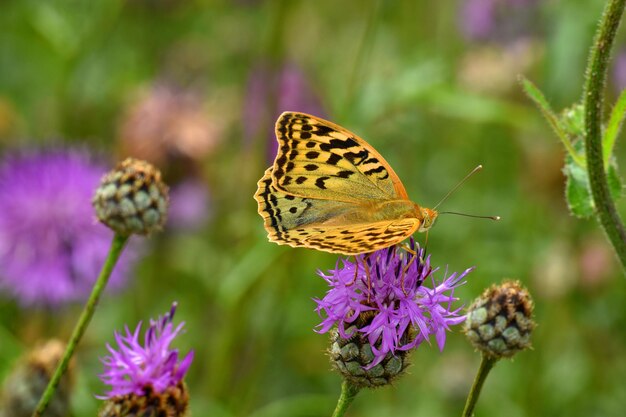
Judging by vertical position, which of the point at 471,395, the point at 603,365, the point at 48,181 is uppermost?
the point at 48,181

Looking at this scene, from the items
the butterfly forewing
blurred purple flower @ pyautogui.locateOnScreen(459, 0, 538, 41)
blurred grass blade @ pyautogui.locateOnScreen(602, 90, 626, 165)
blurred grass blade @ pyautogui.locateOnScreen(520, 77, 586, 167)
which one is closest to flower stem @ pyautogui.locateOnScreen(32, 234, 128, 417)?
the butterfly forewing

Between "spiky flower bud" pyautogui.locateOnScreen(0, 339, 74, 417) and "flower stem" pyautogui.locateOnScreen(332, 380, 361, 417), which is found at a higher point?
"spiky flower bud" pyautogui.locateOnScreen(0, 339, 74, 417)

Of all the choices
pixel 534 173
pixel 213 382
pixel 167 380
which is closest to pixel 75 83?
pixel 213 382

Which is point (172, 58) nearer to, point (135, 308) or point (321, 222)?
point (135, 308)

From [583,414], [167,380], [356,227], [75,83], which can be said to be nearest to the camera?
[167,380]

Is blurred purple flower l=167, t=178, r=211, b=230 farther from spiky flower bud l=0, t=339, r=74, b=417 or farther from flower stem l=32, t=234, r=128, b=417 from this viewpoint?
flower stem l=32, t=234, r=128, b=417

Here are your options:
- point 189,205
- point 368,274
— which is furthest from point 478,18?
point 368,274

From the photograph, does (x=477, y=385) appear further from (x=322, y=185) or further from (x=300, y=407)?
(x=300, y=407)

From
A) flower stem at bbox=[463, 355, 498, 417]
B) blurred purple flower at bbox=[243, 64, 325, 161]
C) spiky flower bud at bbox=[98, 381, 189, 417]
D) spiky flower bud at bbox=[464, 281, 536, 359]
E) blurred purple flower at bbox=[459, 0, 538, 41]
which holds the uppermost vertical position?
blurred purple flower at bbox=[459, 0, 538, 41]
